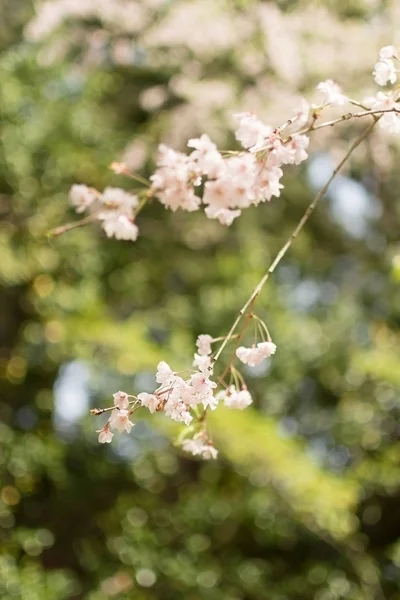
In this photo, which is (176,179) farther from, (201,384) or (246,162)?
(201,384)

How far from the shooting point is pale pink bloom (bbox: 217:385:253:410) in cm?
95

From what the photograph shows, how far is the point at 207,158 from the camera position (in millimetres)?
820

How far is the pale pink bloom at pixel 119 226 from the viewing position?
3.20 feet

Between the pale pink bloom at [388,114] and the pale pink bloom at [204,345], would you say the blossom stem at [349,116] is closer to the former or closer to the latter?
the pale pink bloom at [388,114]

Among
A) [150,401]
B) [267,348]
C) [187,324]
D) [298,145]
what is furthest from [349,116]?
[187,324]

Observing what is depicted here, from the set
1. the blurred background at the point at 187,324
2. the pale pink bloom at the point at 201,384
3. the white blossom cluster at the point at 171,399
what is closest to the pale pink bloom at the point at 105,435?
the white blossom cluster at the point at 171,399

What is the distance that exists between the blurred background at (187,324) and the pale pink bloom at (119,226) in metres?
1.56

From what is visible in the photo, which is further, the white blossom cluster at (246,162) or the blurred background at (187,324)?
the blurred background at (187,324)

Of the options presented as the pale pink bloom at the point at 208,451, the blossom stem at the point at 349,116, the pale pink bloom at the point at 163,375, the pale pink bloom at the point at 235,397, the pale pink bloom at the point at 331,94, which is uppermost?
the blossom stem at the point at 349,116

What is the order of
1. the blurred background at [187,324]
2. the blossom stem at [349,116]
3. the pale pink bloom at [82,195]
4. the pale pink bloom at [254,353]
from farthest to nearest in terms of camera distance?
the blurred background at [187,324] → the pale pink bloom at [82,195] → the pale pink bloom at [254,353] → the blossom stem at [349,116]

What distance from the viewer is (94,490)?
12.0 ft

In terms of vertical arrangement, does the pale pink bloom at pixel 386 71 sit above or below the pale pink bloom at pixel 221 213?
above

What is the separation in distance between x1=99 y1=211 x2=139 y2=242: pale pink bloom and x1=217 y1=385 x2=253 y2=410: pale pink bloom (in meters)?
0.26

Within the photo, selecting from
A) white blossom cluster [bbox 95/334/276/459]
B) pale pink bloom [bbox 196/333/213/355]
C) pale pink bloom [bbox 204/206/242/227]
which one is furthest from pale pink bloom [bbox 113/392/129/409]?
pale pink bloom [bbox 204/206/242/227]
